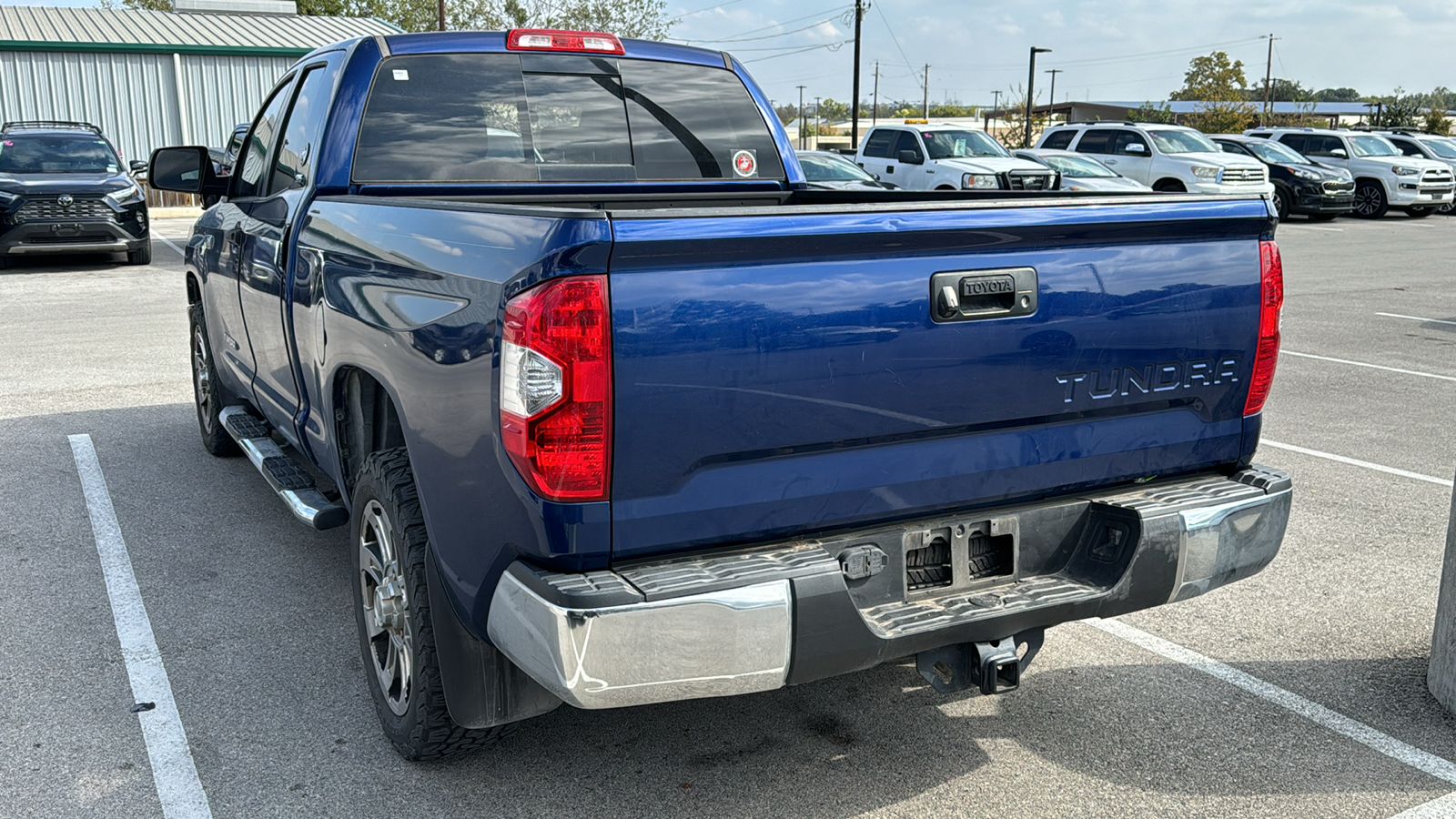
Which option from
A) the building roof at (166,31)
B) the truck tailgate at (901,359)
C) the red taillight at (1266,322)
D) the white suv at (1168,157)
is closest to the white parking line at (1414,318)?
the white suv at (1168,157)

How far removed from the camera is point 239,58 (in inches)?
1112

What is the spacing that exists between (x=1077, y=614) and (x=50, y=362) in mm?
8944

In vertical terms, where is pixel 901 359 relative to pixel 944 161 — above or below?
below

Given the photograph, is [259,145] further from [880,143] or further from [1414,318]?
[880,143]

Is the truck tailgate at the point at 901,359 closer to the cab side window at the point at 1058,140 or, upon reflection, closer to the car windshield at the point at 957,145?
the car windshield at the point at 957,145

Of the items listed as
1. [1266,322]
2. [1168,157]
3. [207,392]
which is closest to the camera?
[1266,322]

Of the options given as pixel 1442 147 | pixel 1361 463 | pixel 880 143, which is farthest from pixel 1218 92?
pixel 1361 463

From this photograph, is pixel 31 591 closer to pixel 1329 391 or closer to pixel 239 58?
pixel 1329 391

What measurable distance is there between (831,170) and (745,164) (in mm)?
14867

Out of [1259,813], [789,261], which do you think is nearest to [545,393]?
[789,261]

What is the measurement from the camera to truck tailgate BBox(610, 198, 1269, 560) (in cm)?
259

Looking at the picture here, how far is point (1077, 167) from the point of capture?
2150 centimetres

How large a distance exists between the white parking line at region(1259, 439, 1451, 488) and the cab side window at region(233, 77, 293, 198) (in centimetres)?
560

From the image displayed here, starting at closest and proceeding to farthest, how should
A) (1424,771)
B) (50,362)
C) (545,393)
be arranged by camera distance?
1. (545,393)
2. (1424,771)
3. (50,362)
